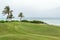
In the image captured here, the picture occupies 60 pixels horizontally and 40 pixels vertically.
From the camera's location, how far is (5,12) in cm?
9625

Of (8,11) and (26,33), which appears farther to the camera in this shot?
(8,11)

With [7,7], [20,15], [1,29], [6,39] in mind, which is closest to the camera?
[6,39]

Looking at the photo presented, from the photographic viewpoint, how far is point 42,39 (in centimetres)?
3178

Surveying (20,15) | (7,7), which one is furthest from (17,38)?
(20,15)

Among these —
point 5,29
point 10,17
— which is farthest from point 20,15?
point 5,29

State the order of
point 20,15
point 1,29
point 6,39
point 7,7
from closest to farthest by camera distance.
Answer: point 6,39
point 1,29
point 7,7
point 20,15

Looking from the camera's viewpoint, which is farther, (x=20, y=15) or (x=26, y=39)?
(x=20, y=15)

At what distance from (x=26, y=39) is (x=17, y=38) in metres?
1.52

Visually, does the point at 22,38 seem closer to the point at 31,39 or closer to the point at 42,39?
the point at 31,39

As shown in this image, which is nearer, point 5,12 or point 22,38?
point 22,38

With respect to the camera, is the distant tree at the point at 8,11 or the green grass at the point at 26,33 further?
the distant tree at the point at 8,11

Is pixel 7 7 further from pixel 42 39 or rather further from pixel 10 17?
pixel 42 39

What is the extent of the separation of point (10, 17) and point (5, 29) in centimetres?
5201

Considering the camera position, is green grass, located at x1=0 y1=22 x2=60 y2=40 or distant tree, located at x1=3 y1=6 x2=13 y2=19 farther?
distant tree, located at x1=3 y1=6 x2=13 y2=19
